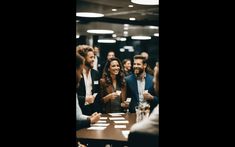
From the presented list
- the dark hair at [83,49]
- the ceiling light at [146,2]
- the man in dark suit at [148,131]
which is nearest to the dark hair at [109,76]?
the dark hair at [83,49]

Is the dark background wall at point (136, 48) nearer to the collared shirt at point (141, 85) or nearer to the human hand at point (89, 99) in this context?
the collared shirt at point (141, 85)

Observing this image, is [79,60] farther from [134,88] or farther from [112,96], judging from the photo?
[134,88]

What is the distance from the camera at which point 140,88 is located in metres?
4.11

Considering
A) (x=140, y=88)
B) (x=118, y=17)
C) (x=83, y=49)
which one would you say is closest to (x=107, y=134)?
(x=140, y=88)

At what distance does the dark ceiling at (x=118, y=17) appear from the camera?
3.94 m

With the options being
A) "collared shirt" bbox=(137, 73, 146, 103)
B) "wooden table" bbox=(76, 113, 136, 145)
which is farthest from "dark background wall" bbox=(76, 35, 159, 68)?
"wooden table" bbox=(76, 113, 136, 145)

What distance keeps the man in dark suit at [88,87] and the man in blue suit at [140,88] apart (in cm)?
37

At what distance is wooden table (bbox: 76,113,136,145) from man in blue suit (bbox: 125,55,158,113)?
7.3 inches

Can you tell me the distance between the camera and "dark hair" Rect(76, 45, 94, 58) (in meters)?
3.99
